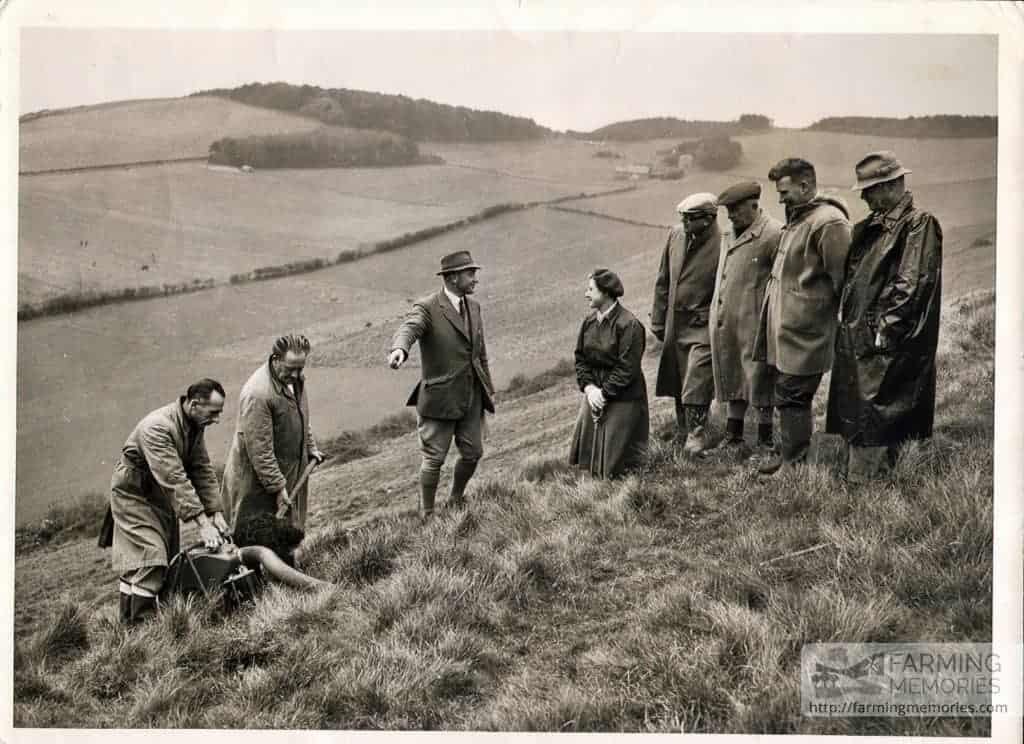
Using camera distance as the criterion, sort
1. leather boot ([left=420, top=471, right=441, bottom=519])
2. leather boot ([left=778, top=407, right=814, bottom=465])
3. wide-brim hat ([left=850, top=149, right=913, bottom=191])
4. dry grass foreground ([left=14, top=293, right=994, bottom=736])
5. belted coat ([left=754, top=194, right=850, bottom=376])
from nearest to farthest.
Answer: dry grass foreground ([left=14, top=293, right=994, bottom=736])
wide-brim hat ([left=850, top=149, right=913, bottom=191])
belted coat ([left=754, top=194, right=850, bottom=376])
leather boot ([left=778, top=407, right=814, bottom=465])
leather boot ([left=420, top=471, right=441, bottom=519])

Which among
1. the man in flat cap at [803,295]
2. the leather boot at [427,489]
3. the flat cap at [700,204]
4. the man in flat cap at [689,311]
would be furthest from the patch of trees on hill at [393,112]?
the leather boot at [427,489]

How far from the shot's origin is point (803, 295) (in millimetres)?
5582

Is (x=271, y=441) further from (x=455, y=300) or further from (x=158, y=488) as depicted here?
(x=455, y=300)

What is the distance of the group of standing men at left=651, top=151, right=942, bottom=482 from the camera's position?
5.36 meters

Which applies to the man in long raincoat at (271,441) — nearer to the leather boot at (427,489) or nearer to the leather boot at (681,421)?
the leather boot at (427,489)

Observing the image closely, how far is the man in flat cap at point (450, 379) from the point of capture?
19.1 feet

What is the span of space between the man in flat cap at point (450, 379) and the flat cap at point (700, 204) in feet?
4.17

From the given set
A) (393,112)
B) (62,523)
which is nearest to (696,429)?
(393,112)

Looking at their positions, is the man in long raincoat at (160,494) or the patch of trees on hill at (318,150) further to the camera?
the patch of trees on hill at (318,150)

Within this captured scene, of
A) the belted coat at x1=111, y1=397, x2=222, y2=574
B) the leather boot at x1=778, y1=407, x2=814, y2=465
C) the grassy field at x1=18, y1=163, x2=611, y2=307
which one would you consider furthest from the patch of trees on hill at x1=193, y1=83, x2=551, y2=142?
the leather boot at x1=778, y1=407, x2=814, y2=465

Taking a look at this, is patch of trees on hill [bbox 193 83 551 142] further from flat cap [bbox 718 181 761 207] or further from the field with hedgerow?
flat cap [bbox 718 181 761 207]

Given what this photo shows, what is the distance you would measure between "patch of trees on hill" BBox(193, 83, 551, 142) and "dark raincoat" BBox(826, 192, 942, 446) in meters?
1.97

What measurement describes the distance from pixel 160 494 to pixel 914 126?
4.58 metres

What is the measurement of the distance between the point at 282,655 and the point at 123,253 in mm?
2477
